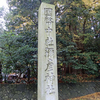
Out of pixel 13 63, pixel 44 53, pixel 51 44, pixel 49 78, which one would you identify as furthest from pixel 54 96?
pixel 13 63

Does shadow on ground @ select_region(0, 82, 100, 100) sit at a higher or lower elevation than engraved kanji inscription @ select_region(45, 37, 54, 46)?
lower

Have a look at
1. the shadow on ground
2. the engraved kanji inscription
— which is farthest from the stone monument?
the shadow on ground

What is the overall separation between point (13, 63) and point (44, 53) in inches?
117

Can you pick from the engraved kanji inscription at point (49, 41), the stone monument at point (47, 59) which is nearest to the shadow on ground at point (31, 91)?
the stone monument at point (47, 59)

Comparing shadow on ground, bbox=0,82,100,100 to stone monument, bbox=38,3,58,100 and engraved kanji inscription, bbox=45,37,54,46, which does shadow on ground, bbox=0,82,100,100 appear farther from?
engraved kanji inscription, bbox=45,37,54,46

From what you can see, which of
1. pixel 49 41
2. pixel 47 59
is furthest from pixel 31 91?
pixel 49 41

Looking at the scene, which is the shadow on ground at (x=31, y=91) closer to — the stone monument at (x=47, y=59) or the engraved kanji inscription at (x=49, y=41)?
the stone monument at (x=47, y=59)

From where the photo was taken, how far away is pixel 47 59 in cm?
312

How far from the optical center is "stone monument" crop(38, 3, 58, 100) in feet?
9.95

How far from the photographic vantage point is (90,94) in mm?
7637

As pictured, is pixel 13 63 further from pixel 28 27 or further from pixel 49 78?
pixel 49 78

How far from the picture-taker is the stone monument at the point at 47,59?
3033 millimetres

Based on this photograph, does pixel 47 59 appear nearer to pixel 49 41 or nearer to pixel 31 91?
pixel 49 41

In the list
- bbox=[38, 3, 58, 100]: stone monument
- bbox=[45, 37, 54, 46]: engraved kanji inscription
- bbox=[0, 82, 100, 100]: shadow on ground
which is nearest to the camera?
bbox=[38, 3, 58, 100]: stone monument
